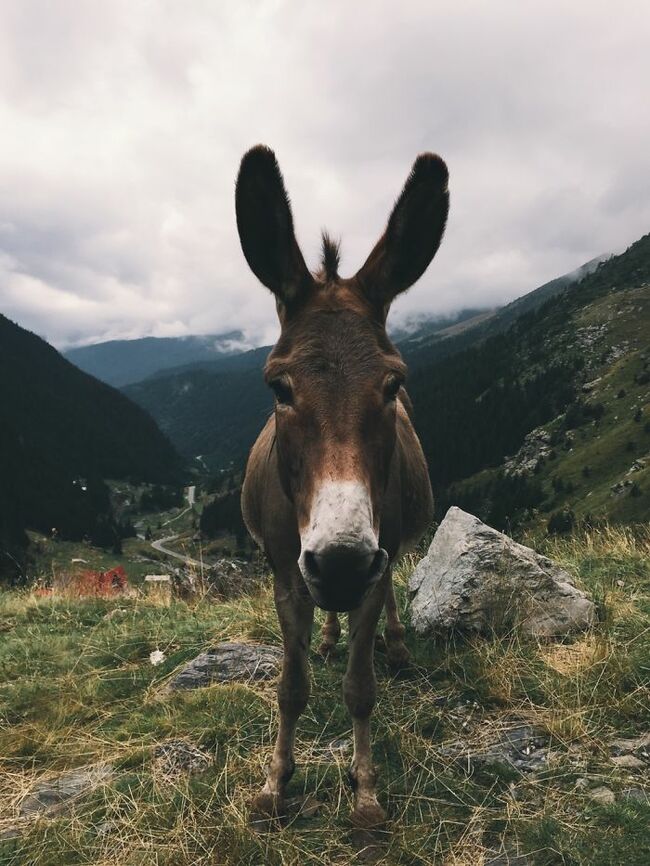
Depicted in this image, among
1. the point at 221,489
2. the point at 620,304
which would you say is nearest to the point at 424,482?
the point at 221,489

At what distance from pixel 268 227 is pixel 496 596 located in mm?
4596

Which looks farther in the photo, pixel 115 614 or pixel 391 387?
pixel 115 614

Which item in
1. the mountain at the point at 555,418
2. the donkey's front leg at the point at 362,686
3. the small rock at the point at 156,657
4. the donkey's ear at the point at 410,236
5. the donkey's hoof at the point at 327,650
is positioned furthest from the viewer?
the mountain at the point at 555,418

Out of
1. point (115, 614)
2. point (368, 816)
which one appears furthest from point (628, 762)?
point (115, 614)

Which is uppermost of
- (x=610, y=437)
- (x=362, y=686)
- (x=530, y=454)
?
(x=362, y=686)

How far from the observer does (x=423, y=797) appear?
12.3ft

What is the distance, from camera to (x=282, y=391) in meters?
3.17

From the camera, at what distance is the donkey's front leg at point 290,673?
3.86m

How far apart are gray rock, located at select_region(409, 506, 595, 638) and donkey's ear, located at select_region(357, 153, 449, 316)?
3602 millimetres

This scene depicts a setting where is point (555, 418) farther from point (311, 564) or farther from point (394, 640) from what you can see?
point (311, 564)

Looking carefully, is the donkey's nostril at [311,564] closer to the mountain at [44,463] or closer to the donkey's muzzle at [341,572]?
the donkey's muzzle at [341,572]

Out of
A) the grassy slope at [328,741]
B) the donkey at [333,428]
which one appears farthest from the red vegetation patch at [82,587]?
the donkey at [333,428]

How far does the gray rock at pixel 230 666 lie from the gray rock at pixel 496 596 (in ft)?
5.93

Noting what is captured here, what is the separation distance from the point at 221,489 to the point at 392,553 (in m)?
183
